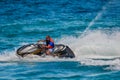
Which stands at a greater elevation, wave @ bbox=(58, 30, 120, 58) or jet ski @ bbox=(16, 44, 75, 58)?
wave @ bbox=(58, 30, 120, 58)

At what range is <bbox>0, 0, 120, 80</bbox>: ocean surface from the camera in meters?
24.7

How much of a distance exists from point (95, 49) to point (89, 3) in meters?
31.8

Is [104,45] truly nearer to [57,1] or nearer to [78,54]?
[78,54]

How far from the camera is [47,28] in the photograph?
142ft

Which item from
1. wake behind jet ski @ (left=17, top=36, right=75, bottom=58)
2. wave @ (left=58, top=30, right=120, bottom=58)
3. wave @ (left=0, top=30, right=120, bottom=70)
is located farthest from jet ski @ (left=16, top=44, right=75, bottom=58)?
wave @ (left=58, top=30, right=120, bottom=58)

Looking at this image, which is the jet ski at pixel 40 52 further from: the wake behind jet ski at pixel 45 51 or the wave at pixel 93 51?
the wave at pixel 93 51

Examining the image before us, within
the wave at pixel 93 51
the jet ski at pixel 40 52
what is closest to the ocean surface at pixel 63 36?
the wave at pixel 93 51

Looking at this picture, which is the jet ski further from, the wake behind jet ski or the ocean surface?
the ocean surface

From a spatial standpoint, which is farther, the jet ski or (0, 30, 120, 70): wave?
the jet ski

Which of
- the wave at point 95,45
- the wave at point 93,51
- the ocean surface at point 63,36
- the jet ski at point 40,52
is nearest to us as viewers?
the ocean surface at point 63,36

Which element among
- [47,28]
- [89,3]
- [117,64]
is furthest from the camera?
[89,3]

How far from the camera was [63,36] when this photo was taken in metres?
40.0

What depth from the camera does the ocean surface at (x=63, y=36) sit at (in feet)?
80.9

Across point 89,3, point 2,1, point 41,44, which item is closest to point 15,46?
point 41,44
